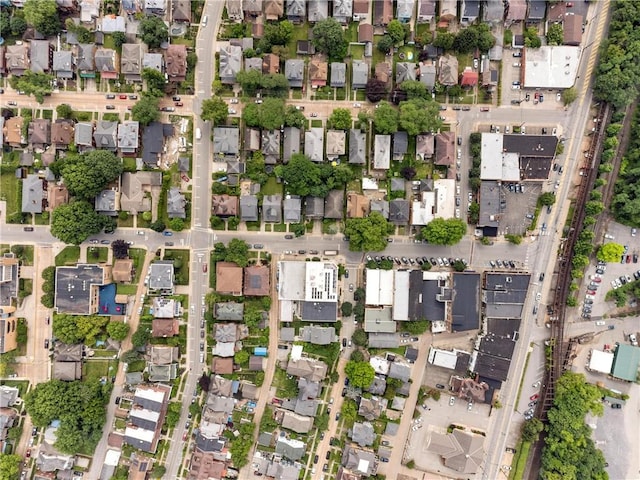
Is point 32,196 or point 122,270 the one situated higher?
point 32,196

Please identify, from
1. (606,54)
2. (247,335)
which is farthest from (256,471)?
(606,54)

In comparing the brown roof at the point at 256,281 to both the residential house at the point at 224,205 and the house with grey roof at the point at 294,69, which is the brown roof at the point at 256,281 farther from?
the house with grey roof at the point at 294,69

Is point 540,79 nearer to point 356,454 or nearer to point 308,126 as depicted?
point 308,126

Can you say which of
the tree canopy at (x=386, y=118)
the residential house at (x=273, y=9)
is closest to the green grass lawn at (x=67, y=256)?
the residential house at (x=273, y=9)

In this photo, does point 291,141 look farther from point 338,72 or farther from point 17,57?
point 17,57

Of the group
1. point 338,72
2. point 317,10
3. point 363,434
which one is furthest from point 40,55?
point 363,434

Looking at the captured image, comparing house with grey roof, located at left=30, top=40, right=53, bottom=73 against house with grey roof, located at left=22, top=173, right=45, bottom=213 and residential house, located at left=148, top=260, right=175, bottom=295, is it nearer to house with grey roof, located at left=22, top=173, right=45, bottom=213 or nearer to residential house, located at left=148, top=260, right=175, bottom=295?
house with grey roof, located at left=22, top=173, right=45, bottom=213

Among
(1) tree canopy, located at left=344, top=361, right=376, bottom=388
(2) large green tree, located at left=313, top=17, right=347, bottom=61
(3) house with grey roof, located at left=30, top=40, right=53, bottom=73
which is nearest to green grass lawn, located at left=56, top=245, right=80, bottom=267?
(3) house with grey roof, located at left=30, top=40, right=53, bottom=73
